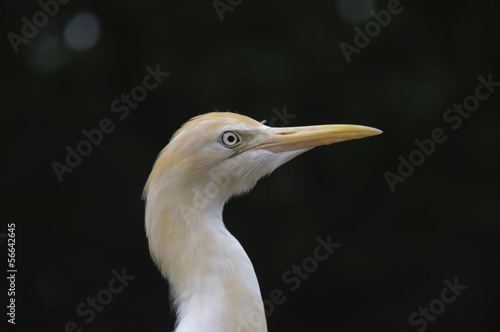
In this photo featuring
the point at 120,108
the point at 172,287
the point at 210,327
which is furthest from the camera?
the point at 120,108

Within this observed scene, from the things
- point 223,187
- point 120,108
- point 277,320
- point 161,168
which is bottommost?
point 277,320

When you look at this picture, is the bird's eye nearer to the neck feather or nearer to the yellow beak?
the yellow beak

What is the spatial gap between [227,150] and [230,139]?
3 cm

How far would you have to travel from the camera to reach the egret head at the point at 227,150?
5.30 ft

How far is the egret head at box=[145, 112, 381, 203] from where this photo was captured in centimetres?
162

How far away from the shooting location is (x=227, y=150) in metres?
1.65

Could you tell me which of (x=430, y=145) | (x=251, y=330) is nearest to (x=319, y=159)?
(x=430, y=145)

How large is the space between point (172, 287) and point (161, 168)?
323 mm

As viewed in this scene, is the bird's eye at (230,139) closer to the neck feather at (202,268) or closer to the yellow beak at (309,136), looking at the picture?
the yellow beak at (309,136)

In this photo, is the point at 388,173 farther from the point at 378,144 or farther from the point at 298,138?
the point at 298,138

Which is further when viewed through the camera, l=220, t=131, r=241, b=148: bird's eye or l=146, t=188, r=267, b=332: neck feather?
l=220, t=131, r=241, b=148: bird's eye

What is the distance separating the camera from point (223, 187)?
1.66 meters

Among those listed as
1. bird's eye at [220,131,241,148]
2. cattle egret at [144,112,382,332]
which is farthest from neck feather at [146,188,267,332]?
bird's eye at [220,131,241,148]

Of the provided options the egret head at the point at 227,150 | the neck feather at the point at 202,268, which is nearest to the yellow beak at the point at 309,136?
the egret head at the point at 227,150
